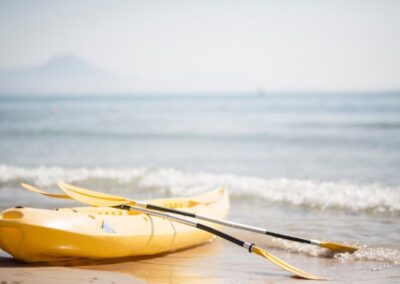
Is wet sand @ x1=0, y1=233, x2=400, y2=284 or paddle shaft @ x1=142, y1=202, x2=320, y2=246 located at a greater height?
paddle shaft @ x1=142, y1=202, x2=320, y2=246

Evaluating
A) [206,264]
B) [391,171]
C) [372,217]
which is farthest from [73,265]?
[391,171]

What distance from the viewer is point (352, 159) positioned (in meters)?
11.5

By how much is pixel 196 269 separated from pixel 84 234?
1.05m

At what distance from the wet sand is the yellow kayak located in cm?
10

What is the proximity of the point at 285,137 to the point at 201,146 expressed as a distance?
267 centimetres

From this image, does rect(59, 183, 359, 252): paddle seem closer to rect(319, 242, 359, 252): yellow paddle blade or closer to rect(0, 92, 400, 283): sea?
rect(319, 242, 359, 252): yellow paddle blade

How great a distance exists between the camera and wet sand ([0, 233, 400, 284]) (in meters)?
4.31

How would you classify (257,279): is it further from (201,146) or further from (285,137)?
(285,137)

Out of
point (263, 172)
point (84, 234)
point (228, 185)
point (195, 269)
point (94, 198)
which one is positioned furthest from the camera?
point (263, 172)

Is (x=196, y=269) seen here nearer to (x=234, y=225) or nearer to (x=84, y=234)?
(x=234, y=225)

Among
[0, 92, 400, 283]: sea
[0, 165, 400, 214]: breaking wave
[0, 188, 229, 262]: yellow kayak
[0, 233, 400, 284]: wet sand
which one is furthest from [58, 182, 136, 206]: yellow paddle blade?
[0, 165, 400, 214]: breaking wave

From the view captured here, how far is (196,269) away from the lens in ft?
15.9

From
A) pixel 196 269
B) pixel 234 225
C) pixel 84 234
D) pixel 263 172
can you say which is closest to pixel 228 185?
pixel 263 172

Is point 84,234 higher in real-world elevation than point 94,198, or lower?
lower
